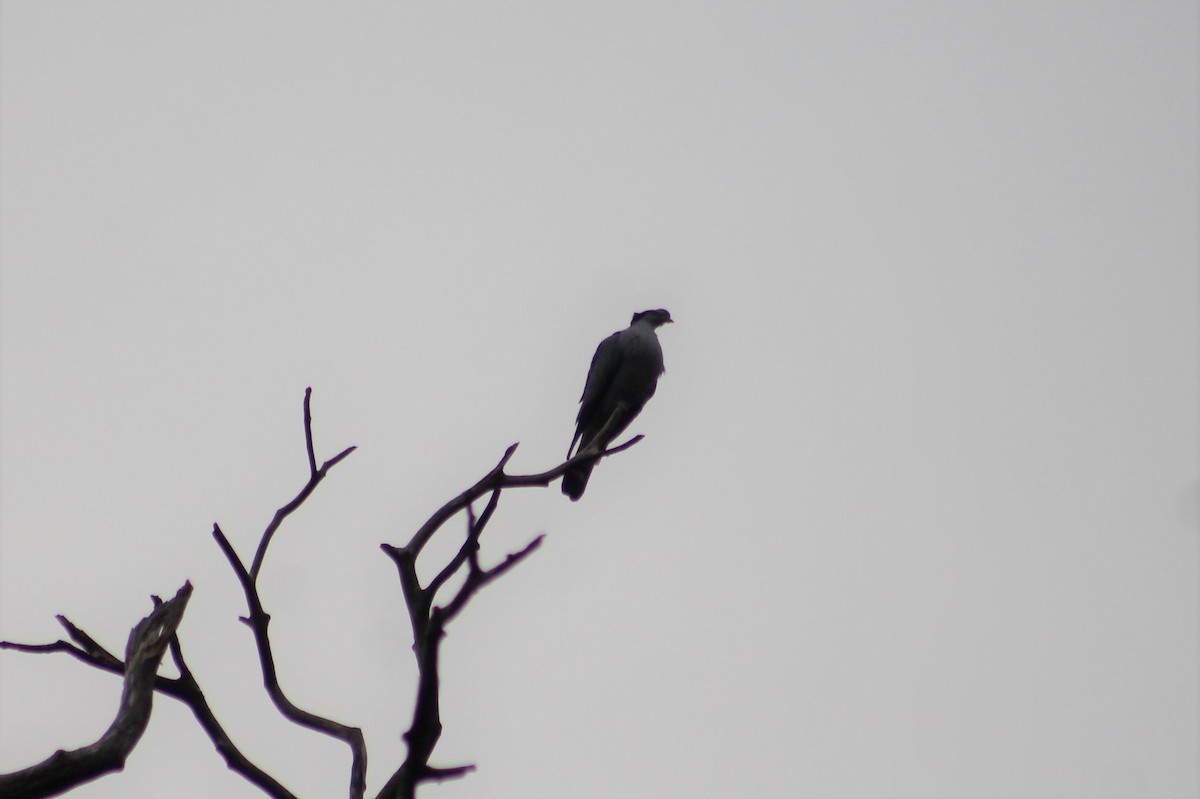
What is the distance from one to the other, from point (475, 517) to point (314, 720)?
0.69m

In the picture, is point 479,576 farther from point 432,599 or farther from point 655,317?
point 655,317

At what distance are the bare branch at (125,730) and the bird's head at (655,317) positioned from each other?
16.4 ft

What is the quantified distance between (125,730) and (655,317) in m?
5.55

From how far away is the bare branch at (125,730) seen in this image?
7.48 feet

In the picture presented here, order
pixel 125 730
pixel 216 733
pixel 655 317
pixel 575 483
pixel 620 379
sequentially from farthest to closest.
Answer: pixel 655 317 → pixel 620 379 → pixel 575 483 → pixel 216 733 → pixel 125 730

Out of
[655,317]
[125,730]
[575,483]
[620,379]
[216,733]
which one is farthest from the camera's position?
[655,317]

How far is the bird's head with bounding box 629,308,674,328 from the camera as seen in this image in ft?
25.1

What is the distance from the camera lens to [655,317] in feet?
25.2

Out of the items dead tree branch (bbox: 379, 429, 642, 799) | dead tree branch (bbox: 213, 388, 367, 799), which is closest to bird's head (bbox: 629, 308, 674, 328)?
dead tree branch (bbox: 379, 429, 642, 799)

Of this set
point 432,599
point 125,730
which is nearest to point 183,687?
point 125,730

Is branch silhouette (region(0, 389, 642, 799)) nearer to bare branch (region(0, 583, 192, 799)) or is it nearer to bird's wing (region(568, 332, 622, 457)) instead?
bare branch (region(0, 583, 192, 799))

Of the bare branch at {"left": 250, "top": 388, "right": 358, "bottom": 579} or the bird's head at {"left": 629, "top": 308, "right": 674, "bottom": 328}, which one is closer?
the bare branch at {"left": 250, "top": 388, "right": 358, "bottom": 579}

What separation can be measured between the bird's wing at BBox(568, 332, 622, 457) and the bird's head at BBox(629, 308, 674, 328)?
0.35 meters

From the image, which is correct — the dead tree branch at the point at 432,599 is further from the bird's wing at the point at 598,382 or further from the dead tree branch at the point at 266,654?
the bird's wing at the point at 598,382
